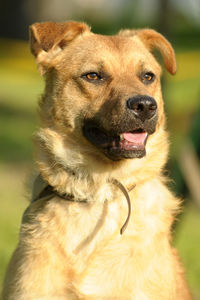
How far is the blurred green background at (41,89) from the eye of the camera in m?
6.99

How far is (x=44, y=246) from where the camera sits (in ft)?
14.7

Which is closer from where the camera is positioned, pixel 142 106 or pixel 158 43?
pixel 142 106

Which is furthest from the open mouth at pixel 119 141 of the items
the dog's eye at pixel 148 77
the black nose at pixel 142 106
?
the dog's eye at pixel 148 77

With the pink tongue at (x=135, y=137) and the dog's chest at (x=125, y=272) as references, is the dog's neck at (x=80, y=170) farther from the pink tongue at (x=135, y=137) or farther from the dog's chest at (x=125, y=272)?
the dog's chest at (x=125, y=272)

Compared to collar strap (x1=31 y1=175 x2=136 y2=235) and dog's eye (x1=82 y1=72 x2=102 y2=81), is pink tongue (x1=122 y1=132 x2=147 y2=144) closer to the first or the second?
collar strap (x1=31 y1=175 x2=136 y2=235)

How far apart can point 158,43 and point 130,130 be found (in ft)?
4.14

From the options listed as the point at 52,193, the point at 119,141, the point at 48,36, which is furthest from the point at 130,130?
the point at 48,36

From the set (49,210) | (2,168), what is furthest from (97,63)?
(2,168)

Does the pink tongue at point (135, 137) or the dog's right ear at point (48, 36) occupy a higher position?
the dog's right ear at point (48, 36)

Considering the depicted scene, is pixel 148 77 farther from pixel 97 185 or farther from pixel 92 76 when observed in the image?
pixel 97 185

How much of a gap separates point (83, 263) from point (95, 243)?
187 millimetres

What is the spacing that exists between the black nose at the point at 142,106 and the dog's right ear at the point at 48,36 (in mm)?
822

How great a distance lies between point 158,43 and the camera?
18.2ft

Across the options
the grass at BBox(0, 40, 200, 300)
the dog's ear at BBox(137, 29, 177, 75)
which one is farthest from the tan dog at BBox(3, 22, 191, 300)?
the grass at BBox(0, 40, 200, 300)
